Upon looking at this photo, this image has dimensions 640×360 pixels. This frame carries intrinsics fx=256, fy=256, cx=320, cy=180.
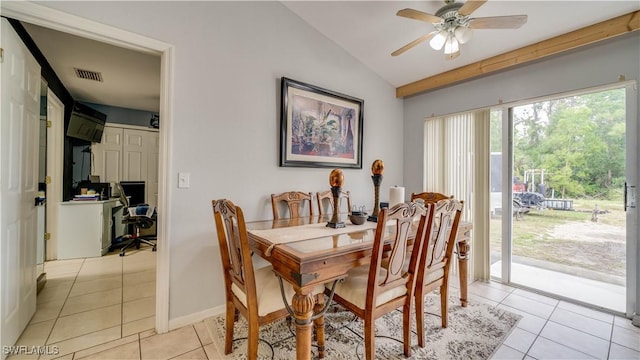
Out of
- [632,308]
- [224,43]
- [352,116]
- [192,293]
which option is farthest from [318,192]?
[632,308]

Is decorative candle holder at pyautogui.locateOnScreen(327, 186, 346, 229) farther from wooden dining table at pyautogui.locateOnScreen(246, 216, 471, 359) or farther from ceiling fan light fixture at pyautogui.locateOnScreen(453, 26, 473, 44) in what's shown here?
ceiling fan light fixture at pyautogui.locateOnScreen(453, 26, 473, 44)

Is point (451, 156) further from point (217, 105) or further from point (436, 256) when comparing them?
point (217, 105)

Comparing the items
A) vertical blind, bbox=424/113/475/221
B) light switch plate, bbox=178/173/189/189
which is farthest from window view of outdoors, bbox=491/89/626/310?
light switch plate, bbox=178/173/189/189

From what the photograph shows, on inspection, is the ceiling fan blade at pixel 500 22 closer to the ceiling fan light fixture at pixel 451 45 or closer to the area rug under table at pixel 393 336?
the ceiling fan light fixture at pixel 451 45

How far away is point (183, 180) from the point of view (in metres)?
2.00

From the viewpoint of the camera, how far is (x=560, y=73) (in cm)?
247

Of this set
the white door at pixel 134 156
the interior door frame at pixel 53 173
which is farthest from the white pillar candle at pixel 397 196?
the white door at pixel 134 156

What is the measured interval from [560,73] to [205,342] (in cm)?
386

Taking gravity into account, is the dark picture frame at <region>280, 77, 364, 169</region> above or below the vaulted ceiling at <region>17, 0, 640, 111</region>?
below

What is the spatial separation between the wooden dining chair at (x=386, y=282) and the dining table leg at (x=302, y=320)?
0.36 m

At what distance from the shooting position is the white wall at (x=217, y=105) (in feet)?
6.43

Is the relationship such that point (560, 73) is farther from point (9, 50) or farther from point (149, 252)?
point (149, 252)

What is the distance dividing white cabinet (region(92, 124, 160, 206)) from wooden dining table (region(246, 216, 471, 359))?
3.61 metres

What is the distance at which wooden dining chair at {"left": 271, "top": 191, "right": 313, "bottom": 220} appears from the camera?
2434mm
